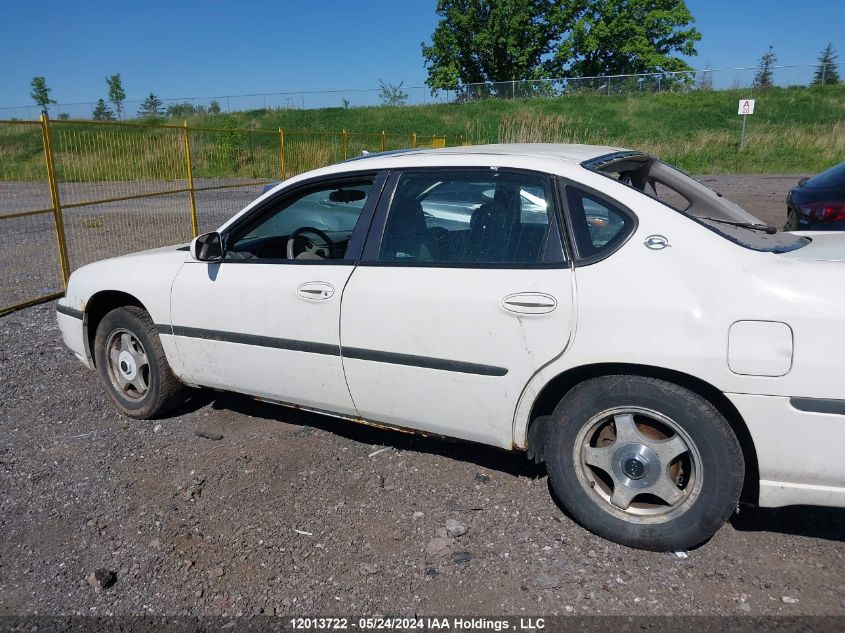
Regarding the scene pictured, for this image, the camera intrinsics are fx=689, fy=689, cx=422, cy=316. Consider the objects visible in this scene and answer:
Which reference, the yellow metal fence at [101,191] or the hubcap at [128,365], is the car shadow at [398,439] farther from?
the yellow metal fence at [101,191]

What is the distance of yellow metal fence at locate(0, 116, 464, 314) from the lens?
27.5ft

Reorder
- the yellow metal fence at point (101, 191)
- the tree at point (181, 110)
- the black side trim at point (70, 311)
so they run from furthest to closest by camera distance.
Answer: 1. the tree at point (181, 110)
2. the yellow metal fence at point (101, 191)
3. the black side trim at point (70, 311)

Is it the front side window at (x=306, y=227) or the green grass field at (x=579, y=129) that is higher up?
the green grass field at (x=579, y=129)

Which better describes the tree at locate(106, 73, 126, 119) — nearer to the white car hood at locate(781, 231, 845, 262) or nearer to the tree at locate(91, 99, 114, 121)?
the tree at locate(91, 99, 114, 121)

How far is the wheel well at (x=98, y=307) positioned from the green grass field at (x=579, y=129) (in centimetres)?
895

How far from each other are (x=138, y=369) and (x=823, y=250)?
151 inches

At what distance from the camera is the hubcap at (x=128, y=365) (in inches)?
172

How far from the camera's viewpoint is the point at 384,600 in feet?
8.81

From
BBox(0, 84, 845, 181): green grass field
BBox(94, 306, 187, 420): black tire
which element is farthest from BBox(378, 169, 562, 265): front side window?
BBox(0, 84, 845, 181): green grass field

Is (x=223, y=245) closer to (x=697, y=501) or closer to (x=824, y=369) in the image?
(x=697, y=501)

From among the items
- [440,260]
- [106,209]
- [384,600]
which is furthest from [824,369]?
[106,209]

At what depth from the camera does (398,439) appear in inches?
161

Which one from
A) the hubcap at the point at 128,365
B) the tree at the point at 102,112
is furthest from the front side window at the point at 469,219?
the tree at the point at 102,112

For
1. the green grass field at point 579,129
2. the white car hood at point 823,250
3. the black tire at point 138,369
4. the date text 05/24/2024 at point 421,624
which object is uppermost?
the green grass field at point 579,129
